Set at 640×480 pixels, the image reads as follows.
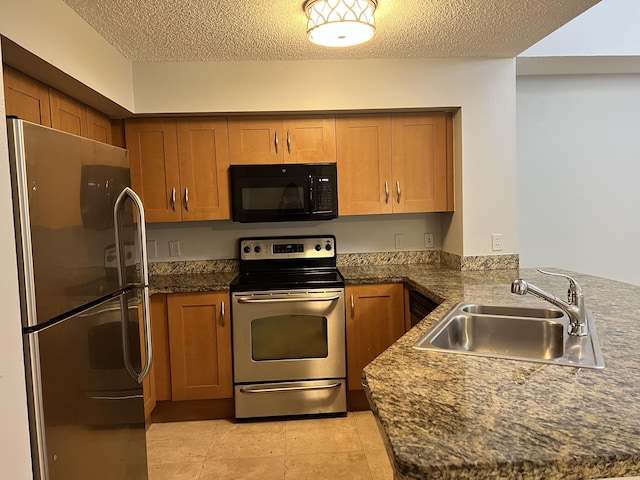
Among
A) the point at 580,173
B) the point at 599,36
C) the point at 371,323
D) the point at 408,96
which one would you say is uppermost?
the point at 599,36

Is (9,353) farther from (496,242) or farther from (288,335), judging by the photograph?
(496,242)

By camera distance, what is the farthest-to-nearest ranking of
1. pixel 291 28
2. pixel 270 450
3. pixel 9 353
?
pixel 270 450 < pixel 291 28 < pixel 9 353

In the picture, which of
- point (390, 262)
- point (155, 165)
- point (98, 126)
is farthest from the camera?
point (390, 262)

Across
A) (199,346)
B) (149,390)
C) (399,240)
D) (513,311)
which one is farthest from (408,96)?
(149,390)

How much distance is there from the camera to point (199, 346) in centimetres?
281

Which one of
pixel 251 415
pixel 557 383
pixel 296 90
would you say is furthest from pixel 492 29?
pixel 251 415

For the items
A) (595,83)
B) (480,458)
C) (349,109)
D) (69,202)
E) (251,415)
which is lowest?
(251,415)

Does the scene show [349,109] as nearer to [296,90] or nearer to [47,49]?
[296,90]

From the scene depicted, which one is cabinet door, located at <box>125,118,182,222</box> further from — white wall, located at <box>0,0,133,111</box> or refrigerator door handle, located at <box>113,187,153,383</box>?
refrigerator door handle, located at <box>113,187,153,383</box>

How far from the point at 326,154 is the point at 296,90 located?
1.50 ft

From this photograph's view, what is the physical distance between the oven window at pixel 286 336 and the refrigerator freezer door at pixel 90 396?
0.91m

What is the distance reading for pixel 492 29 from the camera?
2.41 meters

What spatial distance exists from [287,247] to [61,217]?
1966mm

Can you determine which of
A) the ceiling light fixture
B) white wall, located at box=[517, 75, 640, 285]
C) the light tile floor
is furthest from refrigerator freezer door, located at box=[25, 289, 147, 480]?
white wall, located at box=[517, 75, 640, 285]
